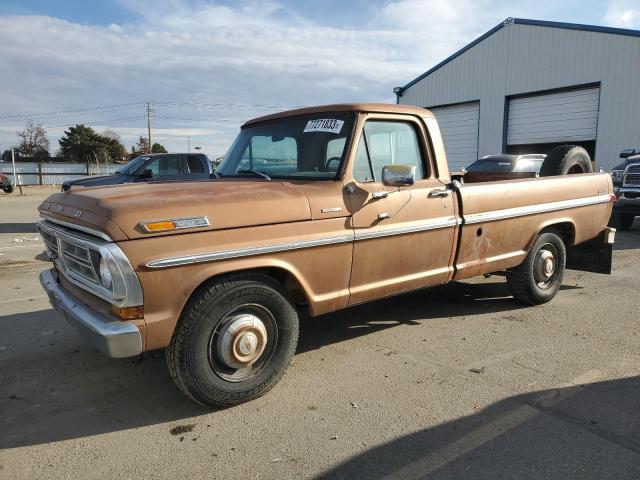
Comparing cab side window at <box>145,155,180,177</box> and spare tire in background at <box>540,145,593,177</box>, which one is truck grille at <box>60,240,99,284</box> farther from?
cab side window at <box>145,155,180,177</box>

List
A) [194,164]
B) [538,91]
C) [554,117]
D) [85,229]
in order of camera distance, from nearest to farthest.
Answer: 1. [85,229]
2. [194,164]
3. [554,117]
4. [538,91]

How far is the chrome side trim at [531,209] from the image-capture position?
4.48 m

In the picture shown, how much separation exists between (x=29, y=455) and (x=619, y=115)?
19.8 metres

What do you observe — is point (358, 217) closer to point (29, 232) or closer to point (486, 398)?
point (486, 398)

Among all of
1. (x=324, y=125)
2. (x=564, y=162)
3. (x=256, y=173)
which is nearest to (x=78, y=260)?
(x=256, y=173)

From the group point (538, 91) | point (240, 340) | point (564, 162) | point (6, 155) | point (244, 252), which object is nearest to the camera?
point (244, 252)

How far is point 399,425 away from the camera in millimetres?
2979

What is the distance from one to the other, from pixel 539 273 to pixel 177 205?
406 centimetres

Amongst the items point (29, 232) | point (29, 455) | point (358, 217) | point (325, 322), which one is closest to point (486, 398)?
point (358, 217)

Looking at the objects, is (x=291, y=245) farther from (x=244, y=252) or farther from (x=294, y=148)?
(x=294, y=148)

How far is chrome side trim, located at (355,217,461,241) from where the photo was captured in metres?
3.67

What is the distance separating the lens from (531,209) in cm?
497

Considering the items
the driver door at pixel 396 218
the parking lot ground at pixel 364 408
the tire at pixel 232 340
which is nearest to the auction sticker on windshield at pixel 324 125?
the driver door at pixel 396 218

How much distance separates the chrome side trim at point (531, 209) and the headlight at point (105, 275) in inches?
117
